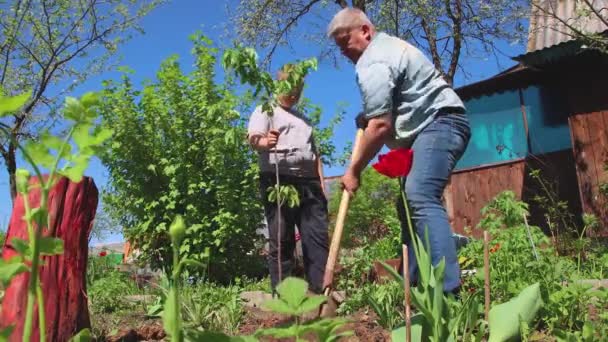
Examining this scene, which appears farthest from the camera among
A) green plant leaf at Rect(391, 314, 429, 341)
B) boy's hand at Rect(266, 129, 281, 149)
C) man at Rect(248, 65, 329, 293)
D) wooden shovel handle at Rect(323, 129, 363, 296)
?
man at Rect(248, 65, 329, 293)

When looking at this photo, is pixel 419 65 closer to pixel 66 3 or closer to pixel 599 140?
pixel 599 140

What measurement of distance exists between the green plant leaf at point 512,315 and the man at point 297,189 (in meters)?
2.35

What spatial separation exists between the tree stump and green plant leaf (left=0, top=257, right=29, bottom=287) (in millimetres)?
1825

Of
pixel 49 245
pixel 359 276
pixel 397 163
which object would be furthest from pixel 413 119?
pixel 359 276

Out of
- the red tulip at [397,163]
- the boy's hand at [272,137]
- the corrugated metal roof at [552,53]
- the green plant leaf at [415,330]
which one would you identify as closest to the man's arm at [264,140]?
the boy's hand at [272,137]

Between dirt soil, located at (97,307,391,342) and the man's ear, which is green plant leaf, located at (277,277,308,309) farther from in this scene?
the man's ear

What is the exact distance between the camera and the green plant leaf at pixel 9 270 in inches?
21.2

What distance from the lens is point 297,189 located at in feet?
13.3

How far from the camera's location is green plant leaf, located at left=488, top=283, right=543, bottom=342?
5.15 ft

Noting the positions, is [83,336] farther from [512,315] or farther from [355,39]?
[355,39]

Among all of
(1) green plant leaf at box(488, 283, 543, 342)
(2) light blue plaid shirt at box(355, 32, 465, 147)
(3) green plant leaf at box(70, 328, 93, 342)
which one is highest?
(2) light blue plaid shirt at box(355, 32, 465, 147)

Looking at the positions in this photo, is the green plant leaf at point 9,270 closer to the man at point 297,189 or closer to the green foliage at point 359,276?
the green foliage at point 359,276

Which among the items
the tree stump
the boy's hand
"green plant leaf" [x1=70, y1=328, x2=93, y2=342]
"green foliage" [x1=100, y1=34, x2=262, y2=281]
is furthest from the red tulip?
"green foliage" [x1=100, y1=34, x2=262, y2=281]

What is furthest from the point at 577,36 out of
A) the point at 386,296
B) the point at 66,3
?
the point at 66,3
